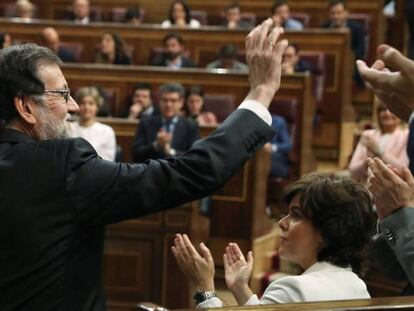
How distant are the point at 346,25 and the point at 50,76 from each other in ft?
19.5

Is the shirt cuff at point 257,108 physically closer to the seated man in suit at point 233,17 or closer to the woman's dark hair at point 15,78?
the woman's dark hair at point 15,78

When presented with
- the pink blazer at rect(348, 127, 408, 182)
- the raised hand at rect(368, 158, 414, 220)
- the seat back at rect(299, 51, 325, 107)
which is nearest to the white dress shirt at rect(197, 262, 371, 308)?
the raised hand at rect(368, 158, 414, 220)

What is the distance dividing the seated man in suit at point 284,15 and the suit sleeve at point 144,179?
18.6 feet

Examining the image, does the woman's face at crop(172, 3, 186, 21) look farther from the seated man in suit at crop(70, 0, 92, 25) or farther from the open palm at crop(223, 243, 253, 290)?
the open palm at crop(223, 243, 253, 290)

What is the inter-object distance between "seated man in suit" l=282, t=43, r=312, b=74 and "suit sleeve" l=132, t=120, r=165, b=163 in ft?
4.40

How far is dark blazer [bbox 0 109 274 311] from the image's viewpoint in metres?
1.54

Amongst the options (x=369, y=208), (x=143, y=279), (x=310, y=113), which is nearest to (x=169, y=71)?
(x=310, y=113)

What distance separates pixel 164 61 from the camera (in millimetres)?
6723

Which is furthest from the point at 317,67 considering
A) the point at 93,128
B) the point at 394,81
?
the point at 394,81

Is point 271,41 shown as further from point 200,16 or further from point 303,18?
point 200,16

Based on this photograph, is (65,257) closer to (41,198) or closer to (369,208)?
(41,198)

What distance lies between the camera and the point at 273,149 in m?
5.33

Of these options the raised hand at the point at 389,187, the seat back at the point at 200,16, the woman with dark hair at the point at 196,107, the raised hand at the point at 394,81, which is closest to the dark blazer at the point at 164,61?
the woman with dark hair at the point at 196,107

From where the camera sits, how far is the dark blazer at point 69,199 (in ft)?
5.05
